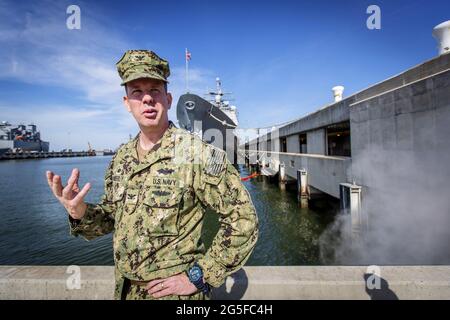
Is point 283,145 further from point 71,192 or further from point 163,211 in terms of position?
point 71,192

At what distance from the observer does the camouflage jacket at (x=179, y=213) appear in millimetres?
1684

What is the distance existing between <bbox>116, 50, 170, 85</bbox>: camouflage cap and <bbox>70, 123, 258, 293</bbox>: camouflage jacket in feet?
1.71

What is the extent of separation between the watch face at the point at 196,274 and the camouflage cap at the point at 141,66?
4.95 feet

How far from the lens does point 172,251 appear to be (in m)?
1.79

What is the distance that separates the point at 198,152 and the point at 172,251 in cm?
82

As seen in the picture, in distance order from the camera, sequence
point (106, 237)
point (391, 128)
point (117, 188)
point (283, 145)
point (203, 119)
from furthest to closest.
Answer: point (203, 119) < point (283, 145) < point (106, 237) < point (391, 128) < point (117, 188)

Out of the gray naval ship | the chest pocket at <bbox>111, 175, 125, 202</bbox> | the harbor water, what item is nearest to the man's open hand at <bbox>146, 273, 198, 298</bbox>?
the chest pocket at <bbox>111, 175, 125, 202</bbox>

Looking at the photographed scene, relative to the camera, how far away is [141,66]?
71.7 inches

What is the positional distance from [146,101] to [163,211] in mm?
895

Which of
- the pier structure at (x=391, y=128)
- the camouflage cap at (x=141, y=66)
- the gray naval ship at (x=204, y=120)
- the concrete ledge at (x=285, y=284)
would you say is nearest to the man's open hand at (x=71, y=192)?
the camouflage cap at (x=141, y=66)

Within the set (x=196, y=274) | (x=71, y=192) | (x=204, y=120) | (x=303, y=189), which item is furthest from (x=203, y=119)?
(x=196, y=274)
